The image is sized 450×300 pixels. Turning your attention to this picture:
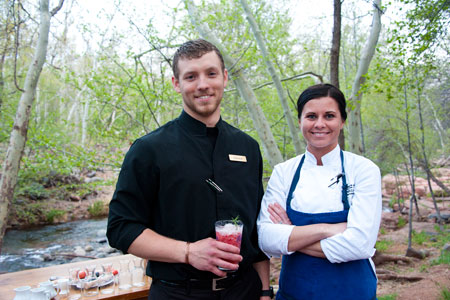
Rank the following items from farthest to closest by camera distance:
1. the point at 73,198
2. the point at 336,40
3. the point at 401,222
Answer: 1. the point at 73,198
2. the point at 401,222
3. the point at 336,40

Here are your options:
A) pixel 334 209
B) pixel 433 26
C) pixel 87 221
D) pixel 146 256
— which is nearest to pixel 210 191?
pixel 146 256

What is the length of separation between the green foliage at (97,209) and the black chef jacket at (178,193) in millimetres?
14755

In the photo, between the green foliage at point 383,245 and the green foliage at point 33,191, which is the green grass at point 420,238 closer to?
the green foliage at point 383,245

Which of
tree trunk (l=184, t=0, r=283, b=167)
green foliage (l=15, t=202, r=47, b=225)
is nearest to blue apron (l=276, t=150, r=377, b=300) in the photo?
tree trunk (l=184, t=0, r=283, b=167)

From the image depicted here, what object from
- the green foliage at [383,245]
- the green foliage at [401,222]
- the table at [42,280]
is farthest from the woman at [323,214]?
the green foliage at [401,222]

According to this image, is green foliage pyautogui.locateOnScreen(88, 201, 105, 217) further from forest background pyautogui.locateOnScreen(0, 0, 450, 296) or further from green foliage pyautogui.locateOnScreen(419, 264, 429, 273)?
green foliage pyautogui.locateOnScreen(419, 264, 429, 273)

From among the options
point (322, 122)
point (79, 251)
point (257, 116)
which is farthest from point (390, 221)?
point (322, 122)

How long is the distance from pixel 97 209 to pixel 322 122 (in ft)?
49.8

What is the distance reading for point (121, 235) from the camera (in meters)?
1.68

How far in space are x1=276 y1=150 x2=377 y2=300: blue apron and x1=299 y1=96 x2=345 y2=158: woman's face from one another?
0.23 m

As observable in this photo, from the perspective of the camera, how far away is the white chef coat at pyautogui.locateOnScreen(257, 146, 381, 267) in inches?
68.2

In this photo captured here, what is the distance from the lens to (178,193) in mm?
1800

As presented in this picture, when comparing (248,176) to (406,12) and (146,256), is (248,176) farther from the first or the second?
(406,12)

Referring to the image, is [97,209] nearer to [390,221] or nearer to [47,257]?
[47,257]
